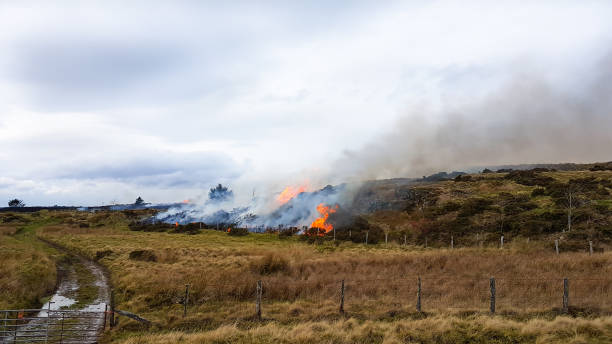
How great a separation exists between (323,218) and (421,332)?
160 ft

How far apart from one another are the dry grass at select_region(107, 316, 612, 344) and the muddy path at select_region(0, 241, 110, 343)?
318cm

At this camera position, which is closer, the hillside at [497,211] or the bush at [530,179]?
the hillside at [497,211]

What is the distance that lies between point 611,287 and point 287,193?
67037mm

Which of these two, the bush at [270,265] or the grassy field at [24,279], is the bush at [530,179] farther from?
the grassy field at [24,279]

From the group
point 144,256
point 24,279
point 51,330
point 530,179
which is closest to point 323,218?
point 144,256

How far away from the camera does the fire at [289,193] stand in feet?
259

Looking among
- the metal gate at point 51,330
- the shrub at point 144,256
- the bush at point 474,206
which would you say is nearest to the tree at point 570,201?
the bush at point 474,206

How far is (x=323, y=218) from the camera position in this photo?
61719mm

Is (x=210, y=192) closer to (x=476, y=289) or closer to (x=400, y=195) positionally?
(x=400, y=195)

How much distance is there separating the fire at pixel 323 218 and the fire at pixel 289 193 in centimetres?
1154

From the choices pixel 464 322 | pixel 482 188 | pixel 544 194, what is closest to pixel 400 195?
pixel 482 188

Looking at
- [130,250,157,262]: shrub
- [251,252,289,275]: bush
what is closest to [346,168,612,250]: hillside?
[251,252,289,275]: bush

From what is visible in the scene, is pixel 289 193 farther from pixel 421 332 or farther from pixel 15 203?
pixel 15 203

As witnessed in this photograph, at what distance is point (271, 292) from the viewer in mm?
20297
